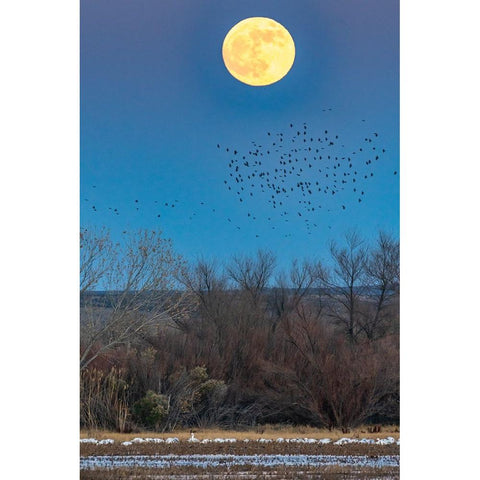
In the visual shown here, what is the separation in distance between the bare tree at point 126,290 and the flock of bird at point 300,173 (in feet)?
2.57

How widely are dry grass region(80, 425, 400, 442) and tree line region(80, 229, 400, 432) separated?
13 centimetres

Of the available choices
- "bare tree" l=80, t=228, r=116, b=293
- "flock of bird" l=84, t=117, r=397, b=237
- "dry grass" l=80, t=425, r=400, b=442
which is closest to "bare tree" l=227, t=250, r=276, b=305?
"flock of bird" l=84, t=117, r=397, b=237

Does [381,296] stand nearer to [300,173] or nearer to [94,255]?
[300,173]

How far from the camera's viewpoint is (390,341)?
863 centimetres

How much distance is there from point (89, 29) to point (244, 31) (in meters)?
1.74

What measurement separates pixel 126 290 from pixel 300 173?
248 cm

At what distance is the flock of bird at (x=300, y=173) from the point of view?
7.68 m

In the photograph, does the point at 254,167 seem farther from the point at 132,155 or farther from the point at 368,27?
the point at 368,27

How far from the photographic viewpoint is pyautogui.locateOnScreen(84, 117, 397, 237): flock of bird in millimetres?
7680

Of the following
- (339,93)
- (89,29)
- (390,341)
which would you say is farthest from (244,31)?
(390,341)

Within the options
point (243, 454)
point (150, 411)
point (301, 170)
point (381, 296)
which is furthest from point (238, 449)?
point (381, 296)

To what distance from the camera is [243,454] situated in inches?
264

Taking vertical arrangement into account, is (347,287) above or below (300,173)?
below

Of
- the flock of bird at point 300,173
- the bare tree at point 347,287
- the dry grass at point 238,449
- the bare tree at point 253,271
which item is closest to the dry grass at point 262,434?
the dry grass at point 238,449
